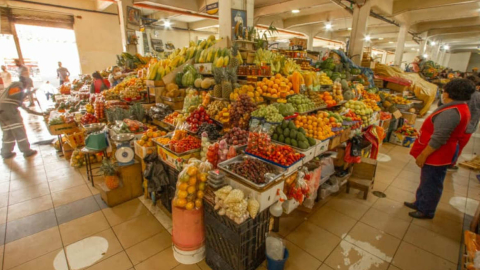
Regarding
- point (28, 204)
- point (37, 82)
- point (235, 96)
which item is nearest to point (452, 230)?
point (235, 96)

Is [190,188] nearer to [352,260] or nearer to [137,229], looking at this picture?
[137,229]

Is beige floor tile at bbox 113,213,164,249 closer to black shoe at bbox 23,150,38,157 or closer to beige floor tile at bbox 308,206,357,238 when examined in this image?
beige floor tile at bbox 308,206,357,238

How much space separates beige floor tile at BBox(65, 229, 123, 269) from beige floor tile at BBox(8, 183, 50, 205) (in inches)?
67.7

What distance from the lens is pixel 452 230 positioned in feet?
9.75

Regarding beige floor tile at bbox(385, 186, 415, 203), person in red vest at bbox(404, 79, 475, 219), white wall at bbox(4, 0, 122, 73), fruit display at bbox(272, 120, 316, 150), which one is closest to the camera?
person in red vest at bbox(404, 79, 475, 219)

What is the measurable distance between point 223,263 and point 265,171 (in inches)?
38.7

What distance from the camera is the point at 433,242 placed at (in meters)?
2.76

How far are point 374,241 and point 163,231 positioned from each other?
2.63 m

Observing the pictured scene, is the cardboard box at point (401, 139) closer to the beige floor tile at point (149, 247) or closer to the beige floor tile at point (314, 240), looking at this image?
the beige floor tile at point (314, 240)

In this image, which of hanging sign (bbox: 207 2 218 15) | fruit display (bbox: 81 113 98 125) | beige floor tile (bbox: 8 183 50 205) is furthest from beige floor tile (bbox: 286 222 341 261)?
hanging sign (bbox: 207 2 218 15)

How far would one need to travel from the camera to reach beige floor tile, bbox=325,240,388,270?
2376mm

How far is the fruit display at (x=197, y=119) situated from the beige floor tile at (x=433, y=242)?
9.94ft

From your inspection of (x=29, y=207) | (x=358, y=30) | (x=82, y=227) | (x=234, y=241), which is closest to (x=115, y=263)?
(x=82, y=227)

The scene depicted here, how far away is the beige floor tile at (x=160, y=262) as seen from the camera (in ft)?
7.65
